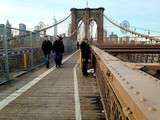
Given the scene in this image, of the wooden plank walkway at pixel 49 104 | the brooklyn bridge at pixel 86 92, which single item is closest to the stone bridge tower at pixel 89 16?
the brooklyn bridge at pixel 86 92

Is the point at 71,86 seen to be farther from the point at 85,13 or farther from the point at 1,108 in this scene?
the point at 85,13

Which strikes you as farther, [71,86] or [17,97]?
[71,86]

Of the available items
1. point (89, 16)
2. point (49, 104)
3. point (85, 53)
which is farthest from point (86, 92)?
point (89, 16)

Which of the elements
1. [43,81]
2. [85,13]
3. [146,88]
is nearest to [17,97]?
[43,81]

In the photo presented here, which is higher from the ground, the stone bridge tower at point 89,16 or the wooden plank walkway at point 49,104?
the stone bridge tower at point 89,16

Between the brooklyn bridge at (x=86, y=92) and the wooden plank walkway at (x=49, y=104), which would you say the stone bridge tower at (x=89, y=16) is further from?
the wooden plank walkway at (x=49, y=104)

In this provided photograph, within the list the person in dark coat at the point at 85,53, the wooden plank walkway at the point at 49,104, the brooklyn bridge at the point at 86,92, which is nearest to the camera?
the brooklyn bridge at the point at 86,92

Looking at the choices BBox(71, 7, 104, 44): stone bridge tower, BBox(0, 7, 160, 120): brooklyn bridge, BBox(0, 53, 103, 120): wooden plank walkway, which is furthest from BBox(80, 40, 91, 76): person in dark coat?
BBox(71, 7, 104, 44): stone bridge tower

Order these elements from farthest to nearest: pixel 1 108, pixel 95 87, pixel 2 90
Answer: pixel 95 87, pixel 2 90, pixel 1 108

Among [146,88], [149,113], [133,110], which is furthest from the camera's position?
[146,88]

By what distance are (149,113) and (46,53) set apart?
775 inches

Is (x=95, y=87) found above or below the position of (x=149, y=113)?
below

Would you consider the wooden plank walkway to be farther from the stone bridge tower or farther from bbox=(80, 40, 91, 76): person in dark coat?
the stone bridge tower

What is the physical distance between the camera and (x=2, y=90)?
1159 centimetres
